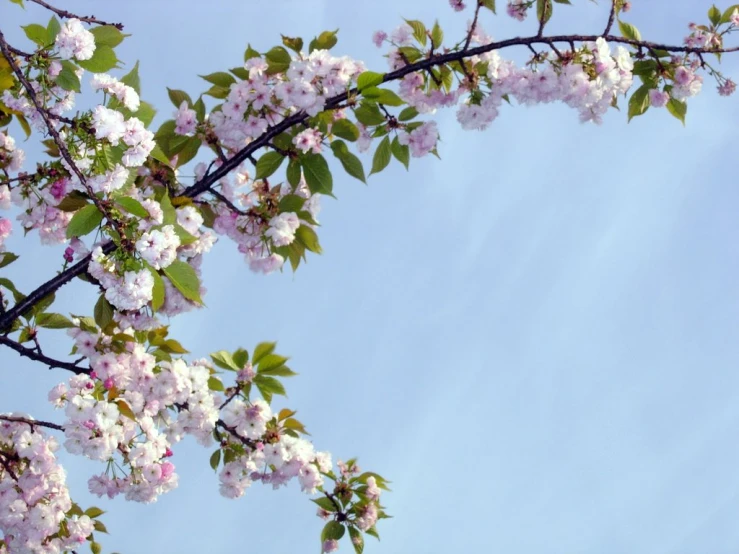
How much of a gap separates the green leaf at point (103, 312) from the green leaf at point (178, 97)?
1.61 meters

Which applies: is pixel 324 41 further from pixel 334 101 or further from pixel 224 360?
pixel 224 360

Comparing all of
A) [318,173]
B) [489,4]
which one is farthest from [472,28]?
[318,173]

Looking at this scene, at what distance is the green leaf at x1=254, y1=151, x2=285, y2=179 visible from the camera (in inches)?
198

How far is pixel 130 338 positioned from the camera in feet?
15.3

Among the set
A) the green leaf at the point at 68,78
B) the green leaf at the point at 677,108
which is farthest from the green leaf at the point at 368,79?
the green leaf at the point at 677,108

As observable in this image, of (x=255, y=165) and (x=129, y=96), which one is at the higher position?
(x=255, y=165)

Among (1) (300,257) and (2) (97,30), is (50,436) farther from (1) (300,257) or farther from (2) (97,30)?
(2) (97,30)

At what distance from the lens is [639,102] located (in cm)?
529

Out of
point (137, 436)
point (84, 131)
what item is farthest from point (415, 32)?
point (137, 436)

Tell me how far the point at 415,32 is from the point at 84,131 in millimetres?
2541

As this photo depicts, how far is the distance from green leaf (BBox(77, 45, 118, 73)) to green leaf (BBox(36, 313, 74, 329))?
1.67 meters

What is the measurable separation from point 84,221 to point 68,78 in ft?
4.31

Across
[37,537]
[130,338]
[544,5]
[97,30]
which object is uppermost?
[544,5]

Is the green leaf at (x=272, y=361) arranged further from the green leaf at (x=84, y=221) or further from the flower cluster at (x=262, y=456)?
the green leaf at (x=84, y=221)
